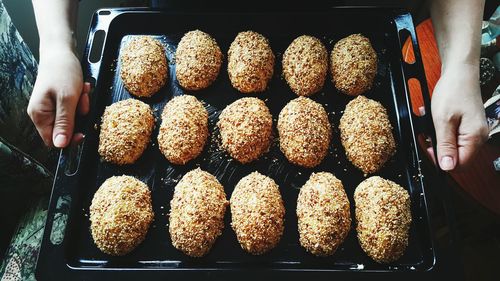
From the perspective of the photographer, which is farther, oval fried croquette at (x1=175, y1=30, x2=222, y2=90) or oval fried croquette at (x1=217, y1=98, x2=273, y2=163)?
oval fried croquette at (x1=175, y1=30, x2=222, y2=90)

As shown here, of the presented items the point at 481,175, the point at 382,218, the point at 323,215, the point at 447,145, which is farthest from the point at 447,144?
the point at 481,175

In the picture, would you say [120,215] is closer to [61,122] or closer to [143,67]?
[61,122]

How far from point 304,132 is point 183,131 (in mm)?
407

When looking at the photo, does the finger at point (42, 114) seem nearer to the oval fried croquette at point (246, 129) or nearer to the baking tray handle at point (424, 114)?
the oval fried croquette at point (246, 129)

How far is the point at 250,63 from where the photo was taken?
1573mm

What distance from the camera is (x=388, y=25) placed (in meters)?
1.65

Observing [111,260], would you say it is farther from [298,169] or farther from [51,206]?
[298,169]

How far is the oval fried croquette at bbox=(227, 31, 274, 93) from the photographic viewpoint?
157cm

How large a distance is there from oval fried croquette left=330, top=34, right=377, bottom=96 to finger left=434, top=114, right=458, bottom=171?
1.05 ft

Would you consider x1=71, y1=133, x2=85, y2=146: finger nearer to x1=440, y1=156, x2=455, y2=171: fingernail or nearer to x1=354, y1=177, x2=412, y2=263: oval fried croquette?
x1=354, y1=177, x2=412, y2=263: oval fried croquette

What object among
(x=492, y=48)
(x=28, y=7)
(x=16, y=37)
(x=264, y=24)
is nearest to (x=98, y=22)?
(x=16, y=37)

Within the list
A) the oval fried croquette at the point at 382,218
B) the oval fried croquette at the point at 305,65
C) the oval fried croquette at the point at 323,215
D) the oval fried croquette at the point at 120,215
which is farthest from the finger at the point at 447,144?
the oval fried croquette at the point at 120,215

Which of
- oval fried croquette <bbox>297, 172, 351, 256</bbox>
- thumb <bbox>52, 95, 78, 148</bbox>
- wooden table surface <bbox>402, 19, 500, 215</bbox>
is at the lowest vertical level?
wooden table surface <bbox>402, 19, 500, 215</bbox>

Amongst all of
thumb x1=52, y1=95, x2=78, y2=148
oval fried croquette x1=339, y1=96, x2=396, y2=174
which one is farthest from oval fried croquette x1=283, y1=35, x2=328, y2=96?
thumb x1=52, y1=95, x2=78, y2=148
